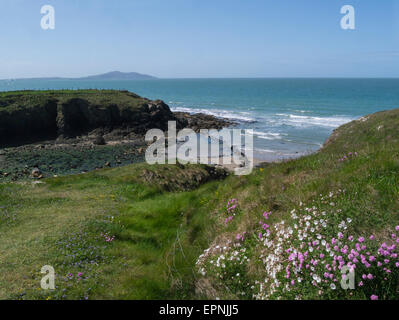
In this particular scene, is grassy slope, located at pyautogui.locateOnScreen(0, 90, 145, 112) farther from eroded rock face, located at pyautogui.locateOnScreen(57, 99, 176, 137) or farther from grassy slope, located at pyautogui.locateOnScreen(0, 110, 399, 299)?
grassy slope, located at pyautogui.locateOnScreen(0, 110, 399, 299)

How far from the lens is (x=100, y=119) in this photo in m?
63.2

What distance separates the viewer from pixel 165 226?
11.5 metres

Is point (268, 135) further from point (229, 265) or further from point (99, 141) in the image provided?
point (229, 265)

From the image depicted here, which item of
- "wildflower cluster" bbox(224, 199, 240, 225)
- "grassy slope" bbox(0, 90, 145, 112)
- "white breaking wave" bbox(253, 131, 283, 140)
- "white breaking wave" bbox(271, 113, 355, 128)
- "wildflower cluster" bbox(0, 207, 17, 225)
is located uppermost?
"grassy slope" bbox(0, 90, 145, 112)

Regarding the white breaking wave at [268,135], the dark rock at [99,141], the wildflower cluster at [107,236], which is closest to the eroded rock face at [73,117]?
the dark rock at [99,141]

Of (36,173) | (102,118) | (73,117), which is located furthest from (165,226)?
(73,117)

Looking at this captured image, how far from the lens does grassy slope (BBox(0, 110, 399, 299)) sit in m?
6.75

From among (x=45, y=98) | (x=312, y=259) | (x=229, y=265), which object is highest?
(x=45, y=98)

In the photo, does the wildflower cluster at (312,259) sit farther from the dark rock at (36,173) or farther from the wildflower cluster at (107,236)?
the dark rock at (36,173)

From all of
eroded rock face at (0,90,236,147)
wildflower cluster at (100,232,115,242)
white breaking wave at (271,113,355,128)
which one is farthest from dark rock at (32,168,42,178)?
white breaking wave at (271,113,355,128)

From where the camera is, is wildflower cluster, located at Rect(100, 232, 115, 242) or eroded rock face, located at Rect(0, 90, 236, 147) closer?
wildflower cluster, located at Rect(100, 232, 115, 242)

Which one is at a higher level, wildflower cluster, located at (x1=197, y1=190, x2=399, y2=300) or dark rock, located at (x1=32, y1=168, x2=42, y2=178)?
wildflower cluster, located at (x1=197, y1=190, x2=399, y2=300)
